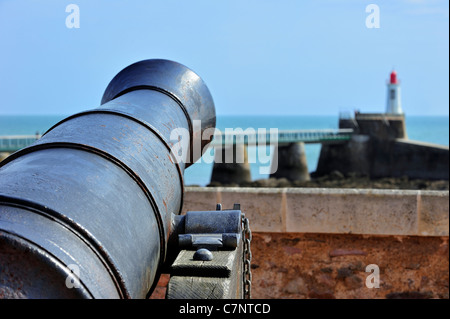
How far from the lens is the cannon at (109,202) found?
6.13 feet

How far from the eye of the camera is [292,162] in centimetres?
3719

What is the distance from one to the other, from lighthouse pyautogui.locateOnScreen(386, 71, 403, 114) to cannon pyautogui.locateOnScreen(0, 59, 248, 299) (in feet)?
153

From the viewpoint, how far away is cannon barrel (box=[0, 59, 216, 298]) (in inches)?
73.1

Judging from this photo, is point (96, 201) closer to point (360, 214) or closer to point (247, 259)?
point (247, 259)

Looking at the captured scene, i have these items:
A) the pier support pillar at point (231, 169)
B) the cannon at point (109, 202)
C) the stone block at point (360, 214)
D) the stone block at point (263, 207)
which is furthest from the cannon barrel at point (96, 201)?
the pier support pillar at point (231, 169)

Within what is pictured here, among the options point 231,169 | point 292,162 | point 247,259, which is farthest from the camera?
point 292,162

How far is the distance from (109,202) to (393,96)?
158ft

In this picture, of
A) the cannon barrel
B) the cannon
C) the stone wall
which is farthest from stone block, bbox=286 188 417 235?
the cannon barrel

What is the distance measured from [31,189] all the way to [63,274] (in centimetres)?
39

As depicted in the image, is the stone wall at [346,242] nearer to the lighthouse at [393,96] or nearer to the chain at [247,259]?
the chain at [247,259]

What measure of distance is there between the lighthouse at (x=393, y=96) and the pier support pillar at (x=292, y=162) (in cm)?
1338

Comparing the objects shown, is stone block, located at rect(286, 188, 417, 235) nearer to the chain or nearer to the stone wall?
the stone wall

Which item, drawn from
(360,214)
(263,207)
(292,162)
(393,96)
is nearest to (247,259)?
(263,207)
